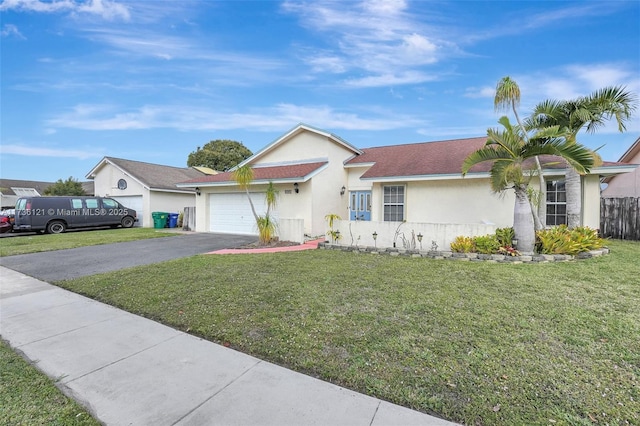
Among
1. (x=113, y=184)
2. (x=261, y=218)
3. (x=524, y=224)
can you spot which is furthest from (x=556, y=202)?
(x=113, y=184)

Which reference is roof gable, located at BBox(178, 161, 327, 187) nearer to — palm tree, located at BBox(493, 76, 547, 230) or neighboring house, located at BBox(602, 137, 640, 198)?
palm tree, located at BBox(493, 76, 547, 230)

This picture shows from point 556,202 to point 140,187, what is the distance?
23.2 m

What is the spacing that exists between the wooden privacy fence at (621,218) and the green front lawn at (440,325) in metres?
6.28

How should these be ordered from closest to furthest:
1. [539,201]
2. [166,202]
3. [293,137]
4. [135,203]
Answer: [539,201], [293,137], [135,203], [166,202]

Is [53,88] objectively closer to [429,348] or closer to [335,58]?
[335,58]

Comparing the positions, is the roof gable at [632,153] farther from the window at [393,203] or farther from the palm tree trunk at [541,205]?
the window at [393,203]

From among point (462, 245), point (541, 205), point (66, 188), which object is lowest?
point (462, 245)

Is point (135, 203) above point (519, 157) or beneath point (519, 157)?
beneath

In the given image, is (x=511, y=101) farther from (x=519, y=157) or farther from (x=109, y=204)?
(x=109, y=204)

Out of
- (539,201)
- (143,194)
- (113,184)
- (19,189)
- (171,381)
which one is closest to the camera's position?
→ (171,381)

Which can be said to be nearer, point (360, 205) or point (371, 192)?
point (371, 192)

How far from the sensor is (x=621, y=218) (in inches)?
457

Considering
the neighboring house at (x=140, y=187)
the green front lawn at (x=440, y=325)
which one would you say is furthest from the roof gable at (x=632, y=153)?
the neighboring house at (x=140, y=187)

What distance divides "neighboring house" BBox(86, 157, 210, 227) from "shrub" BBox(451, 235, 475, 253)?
1627 centimetres
